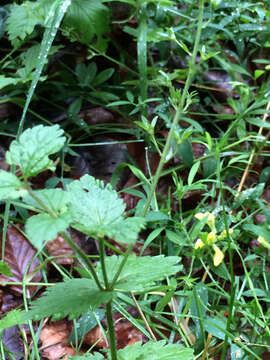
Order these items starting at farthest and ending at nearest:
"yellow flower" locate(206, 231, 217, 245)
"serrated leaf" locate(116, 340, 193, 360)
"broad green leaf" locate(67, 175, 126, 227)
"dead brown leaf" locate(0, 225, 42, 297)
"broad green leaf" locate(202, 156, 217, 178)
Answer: "broad green leaf" locate(202, 156, 217, 178), "dead brown leaf" locate(0, 225, 42, 297), "yellow flower" locate(206, 231, 217, 245), "serrated leaf" locate(116, 340, 193, 360), "broad green leaf" locate(67, 175, 126, 227)

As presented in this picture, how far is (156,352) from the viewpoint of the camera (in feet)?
2.54

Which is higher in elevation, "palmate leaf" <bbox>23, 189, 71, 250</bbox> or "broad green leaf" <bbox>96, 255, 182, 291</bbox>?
"palmate leaf" <bbox>23, 189, 71, 250</bbox>

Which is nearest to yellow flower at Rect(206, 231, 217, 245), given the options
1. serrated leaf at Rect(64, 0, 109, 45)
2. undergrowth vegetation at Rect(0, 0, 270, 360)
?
undergrowth vegetation at Rect(0, 0, 270, 360)

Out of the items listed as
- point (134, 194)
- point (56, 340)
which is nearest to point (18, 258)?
point (56, 340)

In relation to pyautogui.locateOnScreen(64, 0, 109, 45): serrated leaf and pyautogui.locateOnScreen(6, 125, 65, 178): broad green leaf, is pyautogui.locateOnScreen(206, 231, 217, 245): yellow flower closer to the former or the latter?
pyautogui.locateOnScreen(6, 125, 65, 178): broad green leaf

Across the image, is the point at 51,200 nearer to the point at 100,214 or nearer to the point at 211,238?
the point at 100,214

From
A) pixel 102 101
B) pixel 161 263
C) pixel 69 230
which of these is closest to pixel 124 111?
pixel 102 101

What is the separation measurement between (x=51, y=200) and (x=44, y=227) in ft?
0.20

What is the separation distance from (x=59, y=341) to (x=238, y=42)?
1302 mm

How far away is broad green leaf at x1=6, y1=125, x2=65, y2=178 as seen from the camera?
54cm

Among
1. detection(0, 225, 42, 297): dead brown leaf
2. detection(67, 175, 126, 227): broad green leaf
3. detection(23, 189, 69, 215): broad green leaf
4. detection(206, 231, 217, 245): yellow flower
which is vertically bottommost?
detection(0, 225, 42, 297): dead brown leaf

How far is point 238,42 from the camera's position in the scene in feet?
5.49

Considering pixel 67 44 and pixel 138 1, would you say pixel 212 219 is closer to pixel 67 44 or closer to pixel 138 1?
pixel 138 1

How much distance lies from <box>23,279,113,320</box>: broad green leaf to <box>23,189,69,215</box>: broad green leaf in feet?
0.51
